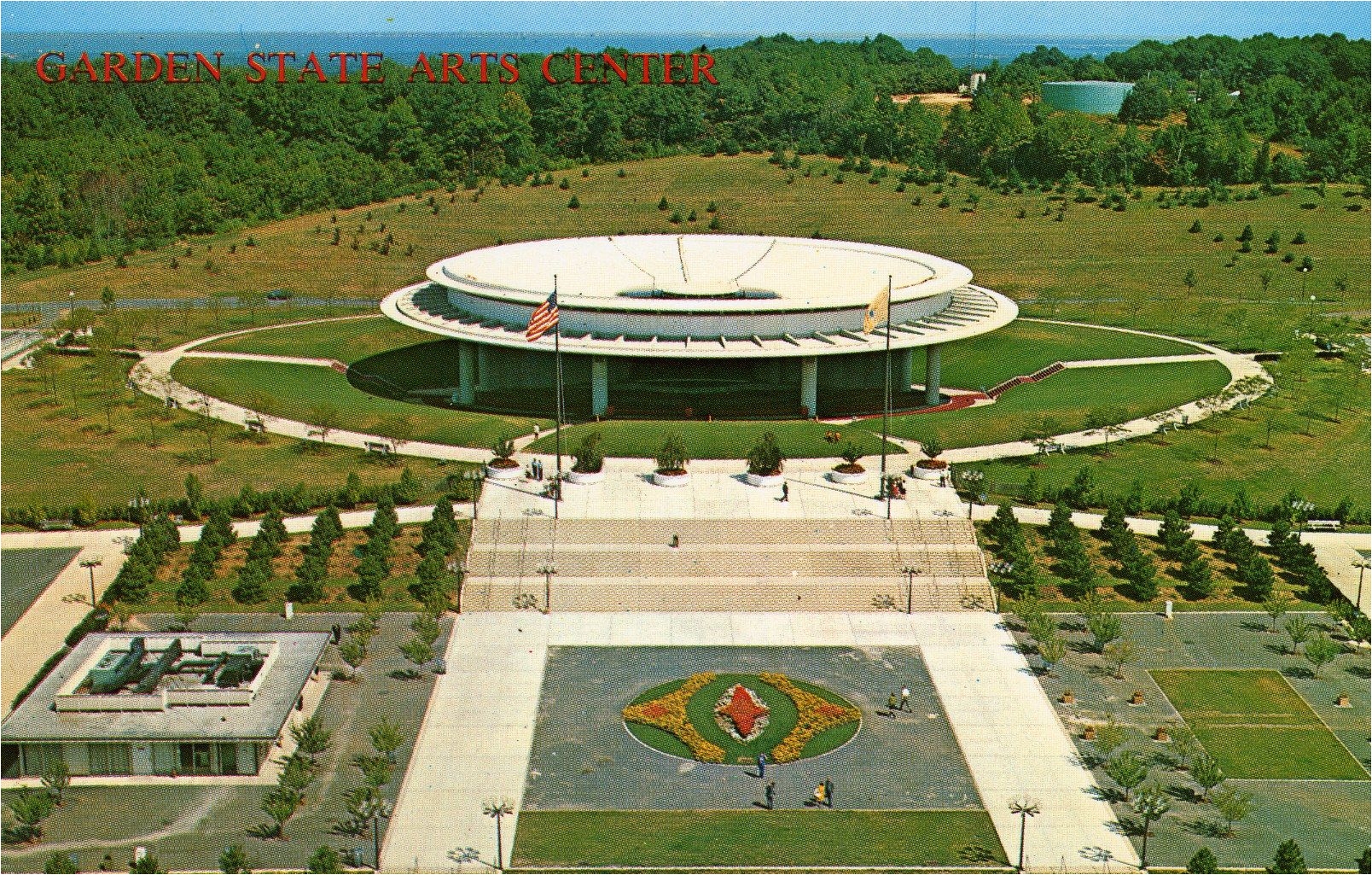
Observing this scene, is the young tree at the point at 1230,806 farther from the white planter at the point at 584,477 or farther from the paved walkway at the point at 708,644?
the white planter at the point at 584,477

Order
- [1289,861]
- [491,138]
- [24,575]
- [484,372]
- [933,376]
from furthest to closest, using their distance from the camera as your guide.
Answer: [491,138] → [484,372] → [933,376] → [24,575] → [1289,861]

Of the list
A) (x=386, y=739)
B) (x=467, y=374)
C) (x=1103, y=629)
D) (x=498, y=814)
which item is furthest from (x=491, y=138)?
(x=498, y=814)

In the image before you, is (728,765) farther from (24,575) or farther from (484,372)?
(484,372)

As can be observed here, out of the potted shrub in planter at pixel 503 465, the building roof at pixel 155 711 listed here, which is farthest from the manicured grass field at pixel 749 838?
the potted shrub in planter at pixel 503 465

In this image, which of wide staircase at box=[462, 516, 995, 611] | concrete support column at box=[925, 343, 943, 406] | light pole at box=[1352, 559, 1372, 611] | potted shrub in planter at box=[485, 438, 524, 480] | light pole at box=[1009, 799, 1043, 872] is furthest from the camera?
concrete support column at box=[925, 343, 943, 406]

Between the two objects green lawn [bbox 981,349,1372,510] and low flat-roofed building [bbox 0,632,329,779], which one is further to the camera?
green lawn [bbox 981,349,1372,510]

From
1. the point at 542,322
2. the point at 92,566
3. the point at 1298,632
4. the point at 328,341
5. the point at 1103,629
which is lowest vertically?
the point at 1298,632

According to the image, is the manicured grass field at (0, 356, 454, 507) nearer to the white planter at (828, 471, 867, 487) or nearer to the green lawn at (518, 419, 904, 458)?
the green lawn at (518, 419, 904, 458)

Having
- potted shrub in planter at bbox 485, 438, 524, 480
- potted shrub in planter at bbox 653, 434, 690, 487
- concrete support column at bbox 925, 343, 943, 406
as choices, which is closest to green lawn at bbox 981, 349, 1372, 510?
concrete support column at bbox 925, 343, 943, 406
